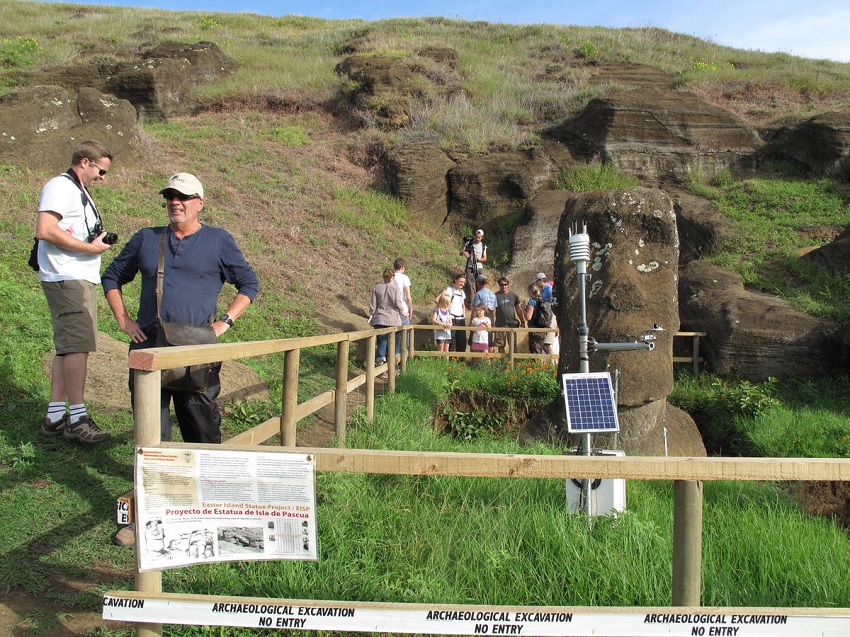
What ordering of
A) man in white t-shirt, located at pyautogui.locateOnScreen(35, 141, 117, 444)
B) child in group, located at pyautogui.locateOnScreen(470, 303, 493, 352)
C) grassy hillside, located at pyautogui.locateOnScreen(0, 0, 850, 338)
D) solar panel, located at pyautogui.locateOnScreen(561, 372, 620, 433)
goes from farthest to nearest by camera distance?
grassy hillside, located at pyautogui.locateOnScreen(0, 0, 850, 338), child in group, located at pyautogui.locateOnScreen(470, 303, 493, 352), solar panel, located at pyautogui.locateOnScreen(561, 372, 620, 433), man in white t-shirt, located at pyautogui.locateOnScreen(35, 141, 117, 444)

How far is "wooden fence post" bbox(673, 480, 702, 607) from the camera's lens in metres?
2.17

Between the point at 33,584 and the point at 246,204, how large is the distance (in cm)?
1442

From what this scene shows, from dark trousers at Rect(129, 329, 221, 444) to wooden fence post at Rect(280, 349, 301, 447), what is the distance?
39 centimetres

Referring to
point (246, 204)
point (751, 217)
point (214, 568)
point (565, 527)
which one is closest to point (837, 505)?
point (565, 527)

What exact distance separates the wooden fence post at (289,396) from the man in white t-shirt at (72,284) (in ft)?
4.55

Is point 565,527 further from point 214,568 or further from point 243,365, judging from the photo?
point 243,365

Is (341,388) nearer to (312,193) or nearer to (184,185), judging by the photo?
(184,185)

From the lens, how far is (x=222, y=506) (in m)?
2.14

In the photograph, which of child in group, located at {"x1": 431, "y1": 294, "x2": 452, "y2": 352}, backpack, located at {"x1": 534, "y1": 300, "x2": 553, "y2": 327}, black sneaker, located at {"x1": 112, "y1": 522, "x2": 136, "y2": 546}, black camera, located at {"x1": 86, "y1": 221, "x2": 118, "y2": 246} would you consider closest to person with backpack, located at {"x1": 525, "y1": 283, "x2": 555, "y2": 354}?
backpack, located at {"x1": 534, "y1": 300, "x2": 553, "y2": 327}

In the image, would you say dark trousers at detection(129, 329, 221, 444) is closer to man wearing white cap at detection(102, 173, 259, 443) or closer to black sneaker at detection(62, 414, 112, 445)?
man wearing white cap at detection(102, 173, 259, 443)

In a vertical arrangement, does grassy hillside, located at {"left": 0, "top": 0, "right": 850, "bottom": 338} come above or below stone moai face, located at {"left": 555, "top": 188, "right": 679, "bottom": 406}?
above

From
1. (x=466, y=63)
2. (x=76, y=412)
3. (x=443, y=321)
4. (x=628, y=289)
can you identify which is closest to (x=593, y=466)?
(x=76, y=412)

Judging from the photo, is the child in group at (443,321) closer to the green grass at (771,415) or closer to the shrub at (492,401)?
the shrub at (492,401)

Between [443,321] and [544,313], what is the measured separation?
6.27 feet
